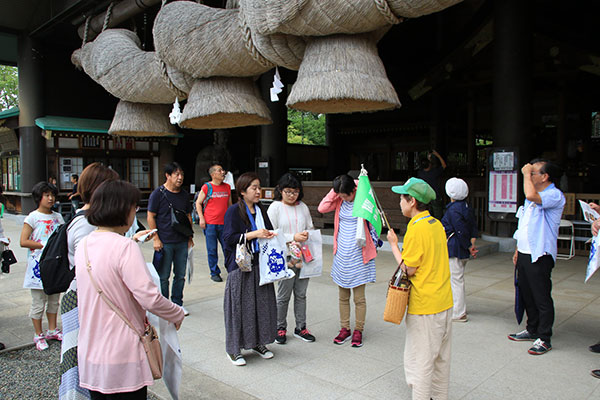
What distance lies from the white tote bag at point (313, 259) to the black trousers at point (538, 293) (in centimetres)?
180

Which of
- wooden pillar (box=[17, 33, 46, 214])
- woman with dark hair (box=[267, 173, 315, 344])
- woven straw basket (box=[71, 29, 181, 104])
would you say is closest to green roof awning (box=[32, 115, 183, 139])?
wooden pillar (box=[17, 33, 46, 214])

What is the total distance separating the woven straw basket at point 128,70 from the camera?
6.16 metres

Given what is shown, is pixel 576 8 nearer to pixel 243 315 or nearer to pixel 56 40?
pixel 243 315

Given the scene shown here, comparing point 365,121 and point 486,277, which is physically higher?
point 365,121

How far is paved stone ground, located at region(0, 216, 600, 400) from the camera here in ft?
10.0

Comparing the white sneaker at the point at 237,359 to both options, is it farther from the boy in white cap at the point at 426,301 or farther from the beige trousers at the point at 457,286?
the beige trousers at the point at 457,286

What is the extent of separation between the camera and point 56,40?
43.0 feet

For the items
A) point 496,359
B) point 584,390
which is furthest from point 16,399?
point 584,390

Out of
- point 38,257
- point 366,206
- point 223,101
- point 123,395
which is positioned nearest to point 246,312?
point 366,206

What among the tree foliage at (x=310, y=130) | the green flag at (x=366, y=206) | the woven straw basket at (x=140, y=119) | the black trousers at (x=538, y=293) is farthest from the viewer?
the tree foliage at (x=310, y=130)

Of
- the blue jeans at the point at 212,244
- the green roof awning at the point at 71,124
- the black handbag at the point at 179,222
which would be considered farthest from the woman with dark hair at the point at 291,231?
the green roof awning at the point at 71,124

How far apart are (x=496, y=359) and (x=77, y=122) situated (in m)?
13.8

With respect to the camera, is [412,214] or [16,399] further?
[16,399]

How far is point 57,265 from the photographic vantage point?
2.84m
